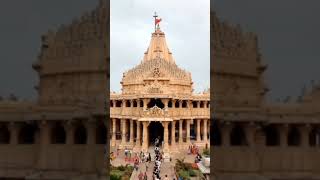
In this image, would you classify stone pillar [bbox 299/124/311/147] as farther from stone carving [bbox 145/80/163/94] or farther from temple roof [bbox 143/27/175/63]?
temple roof [bbox 143/27/175/63]

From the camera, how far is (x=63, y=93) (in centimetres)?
1580

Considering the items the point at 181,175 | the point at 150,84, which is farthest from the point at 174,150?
the point at 181,175

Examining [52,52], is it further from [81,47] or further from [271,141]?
[271,141]

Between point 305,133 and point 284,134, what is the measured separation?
0.80 meters

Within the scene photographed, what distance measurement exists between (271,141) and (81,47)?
7959mm

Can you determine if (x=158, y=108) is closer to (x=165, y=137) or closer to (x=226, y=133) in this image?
(x=165, y=137)

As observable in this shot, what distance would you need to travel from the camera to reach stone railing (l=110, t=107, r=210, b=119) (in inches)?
1079

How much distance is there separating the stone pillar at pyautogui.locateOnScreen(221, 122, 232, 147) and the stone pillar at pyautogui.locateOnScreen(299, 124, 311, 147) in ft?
10.1

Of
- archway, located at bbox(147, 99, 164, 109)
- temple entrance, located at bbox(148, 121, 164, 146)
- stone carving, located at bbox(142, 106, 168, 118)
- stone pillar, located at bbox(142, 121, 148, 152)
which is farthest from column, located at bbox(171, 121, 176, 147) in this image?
archway, located at bbox(147, 99, 164, 109)

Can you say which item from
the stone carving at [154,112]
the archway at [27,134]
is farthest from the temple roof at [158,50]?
the archway at [27,134]

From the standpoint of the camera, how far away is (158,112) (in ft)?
90.1

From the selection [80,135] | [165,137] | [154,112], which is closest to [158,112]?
[154,112]

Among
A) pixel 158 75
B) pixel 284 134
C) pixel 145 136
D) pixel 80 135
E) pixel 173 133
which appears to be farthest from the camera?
pixel 158 75

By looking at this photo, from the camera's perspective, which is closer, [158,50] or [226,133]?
[226,133]
